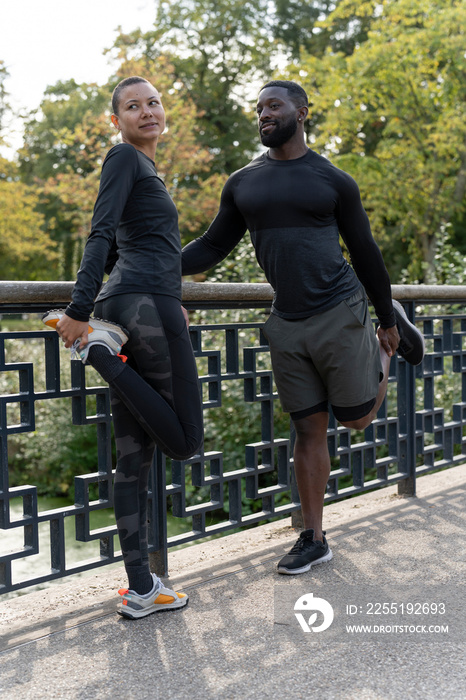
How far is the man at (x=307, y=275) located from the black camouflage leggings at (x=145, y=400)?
1.93ft

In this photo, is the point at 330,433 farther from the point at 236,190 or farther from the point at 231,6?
the point at 231,6

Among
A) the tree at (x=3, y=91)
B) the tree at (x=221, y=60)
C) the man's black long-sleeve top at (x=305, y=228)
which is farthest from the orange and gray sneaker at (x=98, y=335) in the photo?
the tree at (x=221, y=60)

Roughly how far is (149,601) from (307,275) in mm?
1326

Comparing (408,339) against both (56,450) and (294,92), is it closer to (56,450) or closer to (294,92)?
(294,92)

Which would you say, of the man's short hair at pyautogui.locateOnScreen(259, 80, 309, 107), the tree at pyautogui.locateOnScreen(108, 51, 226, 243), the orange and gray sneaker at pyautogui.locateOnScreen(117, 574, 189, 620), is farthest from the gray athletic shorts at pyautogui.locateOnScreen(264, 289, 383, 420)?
the tree at pyautogui.locateOnScreen(108, 51, 226, 243)

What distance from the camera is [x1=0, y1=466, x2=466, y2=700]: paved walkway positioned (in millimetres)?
2195

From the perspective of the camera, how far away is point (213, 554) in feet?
11.8

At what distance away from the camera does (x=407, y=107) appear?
16.0 metres

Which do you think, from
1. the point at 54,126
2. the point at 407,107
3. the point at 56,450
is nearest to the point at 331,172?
the point at 56,450

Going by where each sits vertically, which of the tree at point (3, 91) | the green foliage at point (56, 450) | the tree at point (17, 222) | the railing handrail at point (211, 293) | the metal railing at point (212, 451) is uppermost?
the tree at point (3, 91)

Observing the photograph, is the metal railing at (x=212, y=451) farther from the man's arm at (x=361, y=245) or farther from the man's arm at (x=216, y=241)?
the man's arm at (x=361, y=245)

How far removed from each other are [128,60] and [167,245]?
1507 cm

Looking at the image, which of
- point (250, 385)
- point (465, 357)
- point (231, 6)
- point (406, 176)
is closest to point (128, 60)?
point (406, 176)

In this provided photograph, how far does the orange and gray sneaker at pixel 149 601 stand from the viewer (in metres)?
2.72
